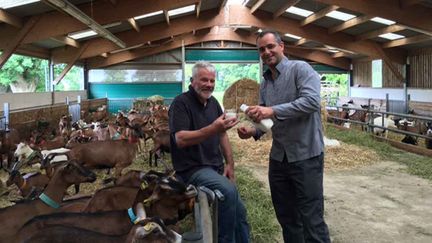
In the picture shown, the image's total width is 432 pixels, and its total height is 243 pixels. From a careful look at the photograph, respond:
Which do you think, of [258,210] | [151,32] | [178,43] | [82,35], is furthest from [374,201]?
[178,43]

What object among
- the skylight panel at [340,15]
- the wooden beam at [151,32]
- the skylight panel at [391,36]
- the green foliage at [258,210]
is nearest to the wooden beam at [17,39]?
the wooden beam at [151,32]

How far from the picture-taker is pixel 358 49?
54.7ft

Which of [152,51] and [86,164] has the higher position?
[152,51]

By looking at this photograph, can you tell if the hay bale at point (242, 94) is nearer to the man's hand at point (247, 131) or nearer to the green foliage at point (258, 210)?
the green foliage at point (258, 210)

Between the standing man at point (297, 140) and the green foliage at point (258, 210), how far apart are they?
1.29 meters

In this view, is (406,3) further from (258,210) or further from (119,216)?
(119,216)

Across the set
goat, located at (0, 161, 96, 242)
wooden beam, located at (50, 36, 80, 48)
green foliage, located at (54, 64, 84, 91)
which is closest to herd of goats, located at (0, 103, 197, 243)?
goat, located at (0, 161, 96, 242)

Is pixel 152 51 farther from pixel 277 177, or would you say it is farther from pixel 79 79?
pixel 277 177

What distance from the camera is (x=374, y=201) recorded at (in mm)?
5734

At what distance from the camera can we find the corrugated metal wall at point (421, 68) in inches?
648

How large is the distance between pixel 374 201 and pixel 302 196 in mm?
3262

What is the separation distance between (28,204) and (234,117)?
2.16m

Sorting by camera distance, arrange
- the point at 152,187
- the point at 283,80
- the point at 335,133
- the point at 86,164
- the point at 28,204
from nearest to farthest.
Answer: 1. the point at 283,80
2. the point at 152,187
3. the point at 28,204
4. the point at 86,164
5. the point at 335,133

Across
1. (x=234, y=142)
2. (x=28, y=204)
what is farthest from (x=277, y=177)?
(x=234, y=142)
